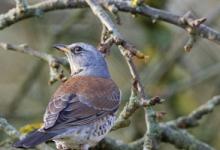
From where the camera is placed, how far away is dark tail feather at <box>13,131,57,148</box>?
4621 millimetres

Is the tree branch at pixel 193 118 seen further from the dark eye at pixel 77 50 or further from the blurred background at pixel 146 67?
the blurred background at pixel 146 67

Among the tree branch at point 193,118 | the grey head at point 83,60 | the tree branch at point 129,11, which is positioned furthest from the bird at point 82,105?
the tree branch at point 193,118

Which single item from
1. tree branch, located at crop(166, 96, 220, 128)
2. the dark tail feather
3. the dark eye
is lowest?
tree branch, located at crop(166, 96, 220, 128)

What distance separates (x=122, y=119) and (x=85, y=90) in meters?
0.94

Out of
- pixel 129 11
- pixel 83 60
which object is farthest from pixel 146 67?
pixel 129 11

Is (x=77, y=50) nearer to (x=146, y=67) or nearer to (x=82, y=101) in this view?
(x=82, y=101)

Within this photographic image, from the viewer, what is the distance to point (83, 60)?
6453 mm

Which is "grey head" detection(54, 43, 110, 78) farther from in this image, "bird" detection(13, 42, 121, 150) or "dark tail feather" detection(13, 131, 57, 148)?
"dark tail feather" detection(13, 131, 57, 148)

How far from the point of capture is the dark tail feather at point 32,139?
15.2 feet

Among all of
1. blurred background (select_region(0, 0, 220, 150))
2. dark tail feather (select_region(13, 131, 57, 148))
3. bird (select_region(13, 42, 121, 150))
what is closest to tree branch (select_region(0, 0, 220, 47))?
bird (select_region(13, 42, 121, 150))

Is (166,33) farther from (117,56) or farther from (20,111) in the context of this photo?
(20,111)

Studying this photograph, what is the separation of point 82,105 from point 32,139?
1.13 m

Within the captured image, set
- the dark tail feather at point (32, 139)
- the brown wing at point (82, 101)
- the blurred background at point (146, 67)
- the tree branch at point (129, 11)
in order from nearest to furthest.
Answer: the dark tail feather at point (32, 139) < the tree branch at point (129, 11) < the brown wing at point (82, 101) < the blurred background at point (146, 67)

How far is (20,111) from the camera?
27.5ft
